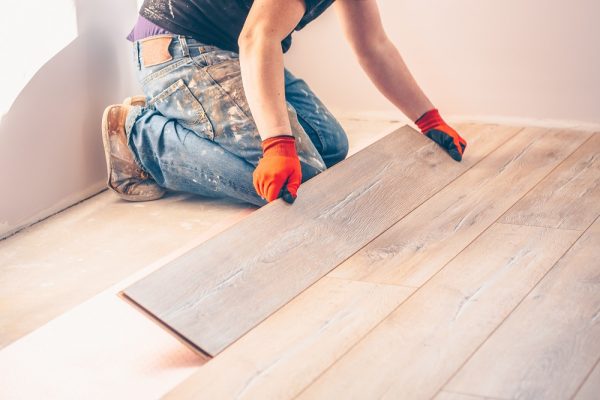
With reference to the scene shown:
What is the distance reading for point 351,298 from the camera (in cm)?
197

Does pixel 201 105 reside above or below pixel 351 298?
above

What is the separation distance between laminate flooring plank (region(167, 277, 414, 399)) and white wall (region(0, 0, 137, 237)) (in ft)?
4.14

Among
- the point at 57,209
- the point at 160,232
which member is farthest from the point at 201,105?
the point at 57,209

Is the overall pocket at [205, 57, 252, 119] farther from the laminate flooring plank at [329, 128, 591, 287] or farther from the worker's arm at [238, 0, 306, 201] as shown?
the laminate flooring plank at [329, 128, 591, 287]

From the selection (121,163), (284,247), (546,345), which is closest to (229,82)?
(121,163)

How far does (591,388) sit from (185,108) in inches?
67.3

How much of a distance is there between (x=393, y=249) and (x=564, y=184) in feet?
2.30

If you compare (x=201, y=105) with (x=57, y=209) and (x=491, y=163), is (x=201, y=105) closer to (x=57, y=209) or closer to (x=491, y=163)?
(x=57, y=209)

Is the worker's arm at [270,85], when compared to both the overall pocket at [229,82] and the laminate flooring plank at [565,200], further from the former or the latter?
the laminate flooring plank at [565,200]

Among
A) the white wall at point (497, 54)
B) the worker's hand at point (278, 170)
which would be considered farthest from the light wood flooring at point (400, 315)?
the white wall at point (497, 54)

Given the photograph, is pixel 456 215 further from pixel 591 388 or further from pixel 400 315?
pixel 591 388

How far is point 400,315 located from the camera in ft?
6.12

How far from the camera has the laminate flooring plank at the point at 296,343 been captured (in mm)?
1654

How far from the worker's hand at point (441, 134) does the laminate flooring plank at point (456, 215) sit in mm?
86
